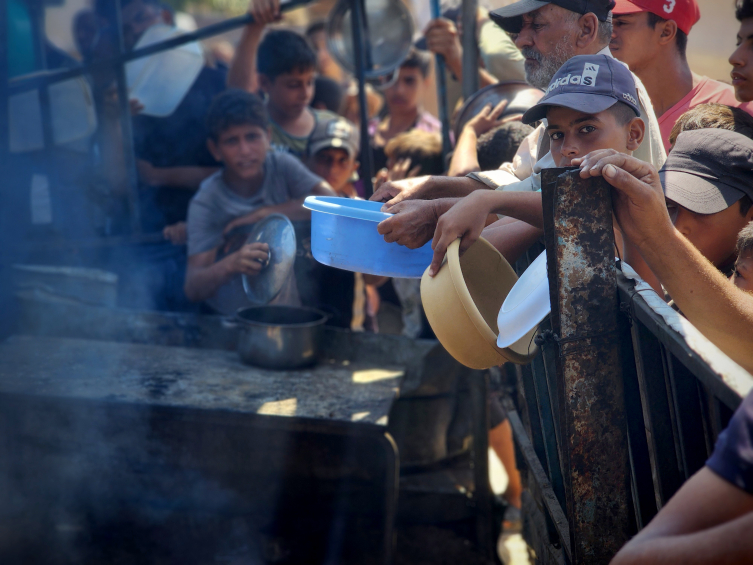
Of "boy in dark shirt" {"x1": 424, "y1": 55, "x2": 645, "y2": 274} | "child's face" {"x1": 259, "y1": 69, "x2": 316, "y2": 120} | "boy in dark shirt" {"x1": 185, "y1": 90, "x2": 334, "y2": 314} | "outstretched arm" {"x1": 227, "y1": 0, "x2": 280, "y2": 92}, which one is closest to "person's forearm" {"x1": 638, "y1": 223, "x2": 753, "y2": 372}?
"boy in dark shirt" {"x1": 424, "y1": 55, "x2": 645, "y2": 274}

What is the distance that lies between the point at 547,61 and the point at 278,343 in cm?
175

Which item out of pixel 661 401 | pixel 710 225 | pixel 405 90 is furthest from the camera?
pixel 405 90

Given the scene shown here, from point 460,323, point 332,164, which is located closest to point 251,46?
point 332,164

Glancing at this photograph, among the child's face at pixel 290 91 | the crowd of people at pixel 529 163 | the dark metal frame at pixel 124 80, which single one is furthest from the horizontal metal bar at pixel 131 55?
the child's face at pixel 290 91

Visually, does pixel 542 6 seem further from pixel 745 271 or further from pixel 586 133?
pixel 745 271

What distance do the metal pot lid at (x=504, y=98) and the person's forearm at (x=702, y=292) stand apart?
1680 mm

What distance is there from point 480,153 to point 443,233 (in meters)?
1.50

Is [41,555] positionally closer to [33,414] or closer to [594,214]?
[33,414]

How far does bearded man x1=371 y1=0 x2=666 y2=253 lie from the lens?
5.20 ft

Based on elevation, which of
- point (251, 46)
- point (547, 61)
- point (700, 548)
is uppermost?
point (251, 46)

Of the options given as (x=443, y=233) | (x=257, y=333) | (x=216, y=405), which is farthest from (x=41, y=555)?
(x=443, y=233)

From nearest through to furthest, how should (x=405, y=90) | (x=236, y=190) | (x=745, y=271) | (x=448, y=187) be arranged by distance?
1. (x=745, y=271)
2. (x=448, y=187)
3. (x=236, y=190)
4. (x=405, y=90)

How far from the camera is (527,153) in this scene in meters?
2.11

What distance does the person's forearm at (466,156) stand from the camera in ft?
8.69
